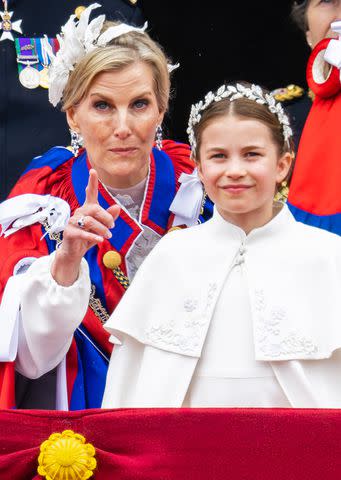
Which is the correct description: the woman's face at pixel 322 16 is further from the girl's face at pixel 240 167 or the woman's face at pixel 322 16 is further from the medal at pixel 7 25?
the medal at pixel 7 25

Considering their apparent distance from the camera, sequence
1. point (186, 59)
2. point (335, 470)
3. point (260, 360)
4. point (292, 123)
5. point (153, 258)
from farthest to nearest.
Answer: point (186, 59)
point (292, 123)
point (153, 258)
point (260, 360)
point (335, 470)

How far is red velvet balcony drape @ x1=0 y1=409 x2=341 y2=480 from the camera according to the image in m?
2.24

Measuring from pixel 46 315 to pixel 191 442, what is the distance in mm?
602

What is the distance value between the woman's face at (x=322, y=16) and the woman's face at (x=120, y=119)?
51cm

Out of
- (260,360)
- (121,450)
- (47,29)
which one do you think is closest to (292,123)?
(47,29)

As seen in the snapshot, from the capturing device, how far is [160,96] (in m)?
3.14

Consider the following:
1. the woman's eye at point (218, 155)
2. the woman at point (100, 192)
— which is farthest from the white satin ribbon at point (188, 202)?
the woman's eye at point (218, 155)

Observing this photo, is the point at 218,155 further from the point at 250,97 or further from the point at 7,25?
the point at 7,25

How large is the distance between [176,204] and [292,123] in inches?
27.7

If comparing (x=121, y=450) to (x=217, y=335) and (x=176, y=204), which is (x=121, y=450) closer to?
(x=217, y=335)

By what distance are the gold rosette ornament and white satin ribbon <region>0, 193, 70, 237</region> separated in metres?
0.90

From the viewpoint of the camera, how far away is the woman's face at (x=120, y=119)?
302cm

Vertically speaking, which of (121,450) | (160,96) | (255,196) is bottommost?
(121,450)

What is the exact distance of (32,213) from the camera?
122 inches
